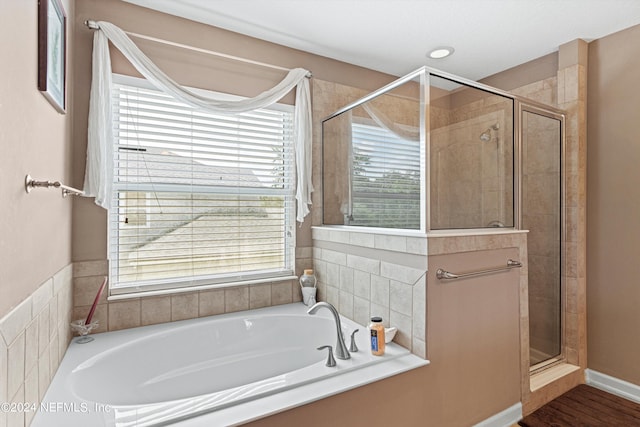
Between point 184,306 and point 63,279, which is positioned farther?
point 184,306

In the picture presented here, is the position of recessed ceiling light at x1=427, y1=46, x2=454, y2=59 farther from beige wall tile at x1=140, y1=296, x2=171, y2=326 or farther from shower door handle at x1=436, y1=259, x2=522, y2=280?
beige wall tile at x1=140, y1=296, x2=171, y2=326

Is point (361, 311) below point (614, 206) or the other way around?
below

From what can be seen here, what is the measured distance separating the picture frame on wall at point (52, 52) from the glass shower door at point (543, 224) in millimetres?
2606

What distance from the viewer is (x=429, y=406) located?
67.1 inches

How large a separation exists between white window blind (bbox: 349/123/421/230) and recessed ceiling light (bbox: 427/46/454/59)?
0.92 m

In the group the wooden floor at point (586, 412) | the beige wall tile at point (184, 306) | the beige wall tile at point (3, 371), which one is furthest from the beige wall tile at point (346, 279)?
the beige wall tile at point (3, 371)

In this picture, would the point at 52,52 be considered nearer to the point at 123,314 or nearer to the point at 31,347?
the point at 31,347

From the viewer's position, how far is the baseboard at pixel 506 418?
6.26ft

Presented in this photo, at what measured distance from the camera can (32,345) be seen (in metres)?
1.16

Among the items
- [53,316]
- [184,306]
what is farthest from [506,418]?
[53,316]

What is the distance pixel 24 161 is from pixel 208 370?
1508mm

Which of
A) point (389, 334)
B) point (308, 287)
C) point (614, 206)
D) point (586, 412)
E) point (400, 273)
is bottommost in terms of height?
point (586, 412)

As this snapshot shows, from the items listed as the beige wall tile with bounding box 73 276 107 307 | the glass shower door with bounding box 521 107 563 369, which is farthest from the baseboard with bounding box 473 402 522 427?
the beige wall tile with bounding box 73 276 107 307

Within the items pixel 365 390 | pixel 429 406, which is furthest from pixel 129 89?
pixel 429 406
